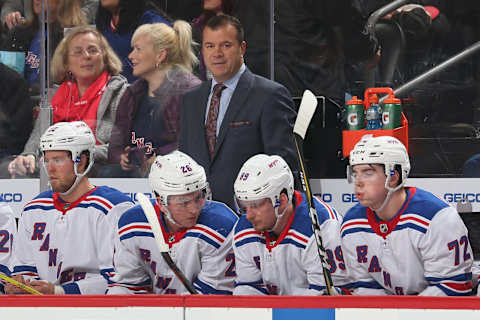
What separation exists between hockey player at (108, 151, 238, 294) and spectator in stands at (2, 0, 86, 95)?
5.81 feet

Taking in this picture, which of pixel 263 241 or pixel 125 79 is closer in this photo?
pixel 263 241

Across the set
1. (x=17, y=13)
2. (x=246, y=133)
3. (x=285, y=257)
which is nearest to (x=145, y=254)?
(x=285, y=257)

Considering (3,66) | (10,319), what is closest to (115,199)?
(10,319)

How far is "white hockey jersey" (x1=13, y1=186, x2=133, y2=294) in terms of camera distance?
3734 mm

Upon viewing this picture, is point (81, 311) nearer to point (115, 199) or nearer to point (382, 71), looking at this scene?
point (115, 199)

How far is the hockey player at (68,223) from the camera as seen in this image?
374cm

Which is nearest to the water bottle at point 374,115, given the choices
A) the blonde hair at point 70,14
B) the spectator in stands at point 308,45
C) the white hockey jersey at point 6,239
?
the spectator in stands at point 308,45

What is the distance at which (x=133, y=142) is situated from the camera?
5117 millimetres

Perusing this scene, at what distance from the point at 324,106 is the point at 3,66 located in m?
1.82

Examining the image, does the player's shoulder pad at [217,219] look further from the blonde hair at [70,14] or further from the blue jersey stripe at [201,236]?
the blonde hair at [70,14]

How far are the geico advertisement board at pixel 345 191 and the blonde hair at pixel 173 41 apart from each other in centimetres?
71

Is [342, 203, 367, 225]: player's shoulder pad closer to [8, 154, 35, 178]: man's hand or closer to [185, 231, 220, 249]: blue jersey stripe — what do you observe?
[185, 231, 220, 249]: blue jersey stripe

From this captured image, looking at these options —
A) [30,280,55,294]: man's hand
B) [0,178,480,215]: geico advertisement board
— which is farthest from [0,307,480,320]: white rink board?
[0,178,480,215]: geico advertisement board

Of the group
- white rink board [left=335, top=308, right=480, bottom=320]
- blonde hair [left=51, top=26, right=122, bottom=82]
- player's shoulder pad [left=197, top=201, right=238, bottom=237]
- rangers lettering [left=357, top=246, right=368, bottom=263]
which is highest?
blonde hair [left=51, top=26, right=122, bottom=82]
